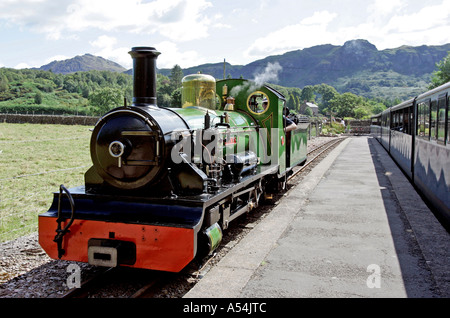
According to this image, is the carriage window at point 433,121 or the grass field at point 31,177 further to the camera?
the carriage window at point 433,121

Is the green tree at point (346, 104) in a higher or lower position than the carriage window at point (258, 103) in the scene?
higher

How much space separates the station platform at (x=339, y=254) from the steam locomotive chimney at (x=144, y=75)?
273 cm

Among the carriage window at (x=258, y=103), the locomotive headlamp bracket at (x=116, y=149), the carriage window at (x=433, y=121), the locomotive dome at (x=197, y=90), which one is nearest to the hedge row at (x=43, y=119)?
the carriage window at (x=258, y=103)

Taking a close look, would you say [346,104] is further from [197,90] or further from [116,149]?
[116,149]

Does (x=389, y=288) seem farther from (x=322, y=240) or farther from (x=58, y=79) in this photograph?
(x=58, y=79)

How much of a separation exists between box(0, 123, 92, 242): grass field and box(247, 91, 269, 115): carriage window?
4.11 metres

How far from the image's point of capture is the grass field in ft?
28.5

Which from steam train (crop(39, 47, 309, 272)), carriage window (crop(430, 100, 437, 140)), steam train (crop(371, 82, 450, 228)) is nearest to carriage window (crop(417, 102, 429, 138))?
steam train (crop(371, 82, 450, 228))

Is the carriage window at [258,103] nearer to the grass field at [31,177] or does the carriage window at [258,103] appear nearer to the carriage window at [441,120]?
the carriage window at [441,120]

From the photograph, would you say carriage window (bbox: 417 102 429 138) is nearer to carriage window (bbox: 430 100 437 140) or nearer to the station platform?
carriage window (bbox: 430 100 437 140)

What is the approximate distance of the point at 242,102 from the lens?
29.7ft

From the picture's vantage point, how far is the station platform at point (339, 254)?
4629 mm
